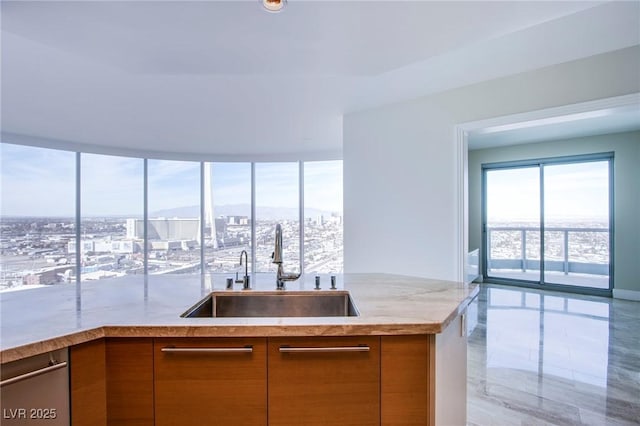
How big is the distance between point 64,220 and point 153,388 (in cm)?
503

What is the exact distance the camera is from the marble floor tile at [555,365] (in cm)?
208

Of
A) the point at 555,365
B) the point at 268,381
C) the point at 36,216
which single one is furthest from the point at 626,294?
the point at 36,216

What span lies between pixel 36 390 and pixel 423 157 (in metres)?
3.00

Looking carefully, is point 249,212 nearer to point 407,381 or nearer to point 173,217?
point 173,217

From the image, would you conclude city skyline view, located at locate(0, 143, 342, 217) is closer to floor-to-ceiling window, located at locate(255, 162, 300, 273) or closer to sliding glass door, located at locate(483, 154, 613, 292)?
floor-to-ceiling window, located at locate(255, 162, 300, 273)

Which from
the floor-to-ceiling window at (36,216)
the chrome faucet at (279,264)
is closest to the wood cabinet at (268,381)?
Result: the chrome faucet at (279,264)

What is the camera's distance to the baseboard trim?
472 centimetres

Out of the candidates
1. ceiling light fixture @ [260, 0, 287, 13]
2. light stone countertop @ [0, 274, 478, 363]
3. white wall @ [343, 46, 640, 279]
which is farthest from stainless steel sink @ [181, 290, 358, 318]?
white wall @ [343, 46, 640, 279]

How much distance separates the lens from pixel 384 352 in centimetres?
118

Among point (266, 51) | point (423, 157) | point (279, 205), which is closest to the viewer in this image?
point (266, 51)

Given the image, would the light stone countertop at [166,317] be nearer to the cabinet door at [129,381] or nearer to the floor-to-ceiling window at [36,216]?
the cabinet door at [129,381]

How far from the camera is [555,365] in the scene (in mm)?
2697

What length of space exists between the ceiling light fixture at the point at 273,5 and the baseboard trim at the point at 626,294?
6361 mm

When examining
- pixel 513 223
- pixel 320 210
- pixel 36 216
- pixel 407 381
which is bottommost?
pixel 407 381
